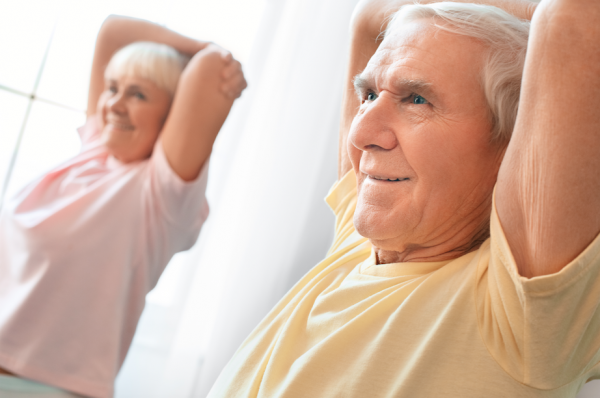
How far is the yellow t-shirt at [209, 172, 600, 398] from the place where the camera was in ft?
1.33

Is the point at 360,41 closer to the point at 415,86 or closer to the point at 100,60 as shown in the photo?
the point at 415,86

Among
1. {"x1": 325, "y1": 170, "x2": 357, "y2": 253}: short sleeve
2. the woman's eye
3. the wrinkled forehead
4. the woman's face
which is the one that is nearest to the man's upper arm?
the wrinkled forehead

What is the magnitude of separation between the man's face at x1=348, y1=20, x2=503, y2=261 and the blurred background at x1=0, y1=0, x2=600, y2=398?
36.7 inches

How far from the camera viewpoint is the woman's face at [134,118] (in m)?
1.19

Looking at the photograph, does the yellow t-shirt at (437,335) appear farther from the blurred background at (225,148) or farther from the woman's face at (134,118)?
the blurred background at (225,148)

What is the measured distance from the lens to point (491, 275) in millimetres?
447

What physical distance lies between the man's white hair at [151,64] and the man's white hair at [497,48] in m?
0.81

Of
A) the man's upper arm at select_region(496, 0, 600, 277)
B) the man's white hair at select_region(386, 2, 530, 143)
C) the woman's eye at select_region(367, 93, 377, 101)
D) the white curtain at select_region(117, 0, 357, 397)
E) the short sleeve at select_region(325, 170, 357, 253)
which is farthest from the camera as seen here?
the white curtain at select_region(117, 0, 357, 397)

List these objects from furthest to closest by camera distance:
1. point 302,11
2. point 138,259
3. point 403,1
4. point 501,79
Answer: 1. point 302,11
2. point 138,259
3. point 403,1
4. point 501,79

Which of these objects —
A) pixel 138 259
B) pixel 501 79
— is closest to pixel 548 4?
pixel 501 79

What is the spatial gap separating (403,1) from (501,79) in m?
0.33

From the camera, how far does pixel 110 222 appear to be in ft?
3.65

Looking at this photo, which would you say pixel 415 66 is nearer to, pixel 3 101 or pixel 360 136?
pixel 360 136

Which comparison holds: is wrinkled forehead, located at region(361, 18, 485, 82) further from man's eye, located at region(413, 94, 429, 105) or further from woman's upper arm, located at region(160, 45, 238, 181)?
woman's upper arm, located at region(160, 45, 238, 181)
